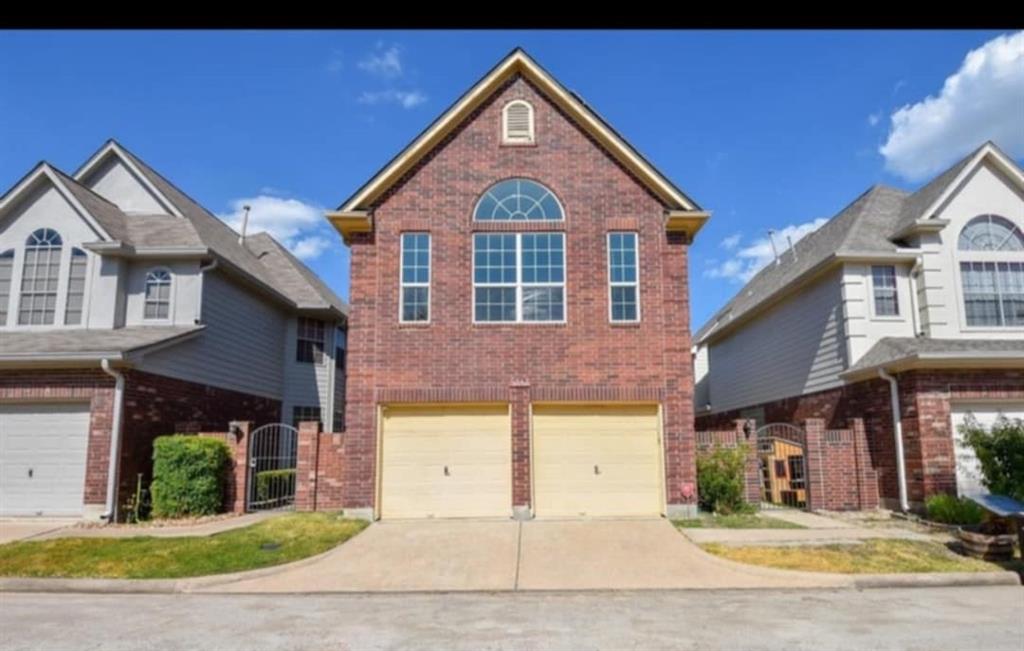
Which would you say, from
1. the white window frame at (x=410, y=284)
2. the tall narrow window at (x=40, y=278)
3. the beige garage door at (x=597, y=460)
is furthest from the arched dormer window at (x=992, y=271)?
the tall narrow window at (x=40, y=278)

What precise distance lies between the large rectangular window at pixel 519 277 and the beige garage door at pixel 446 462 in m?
2.09

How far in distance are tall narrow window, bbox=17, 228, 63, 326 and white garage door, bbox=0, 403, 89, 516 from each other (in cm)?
280

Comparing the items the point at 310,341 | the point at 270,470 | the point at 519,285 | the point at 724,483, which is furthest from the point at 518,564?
the point at 310,341

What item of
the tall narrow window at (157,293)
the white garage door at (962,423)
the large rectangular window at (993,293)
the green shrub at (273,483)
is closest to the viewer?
the white garage door at (962,423)

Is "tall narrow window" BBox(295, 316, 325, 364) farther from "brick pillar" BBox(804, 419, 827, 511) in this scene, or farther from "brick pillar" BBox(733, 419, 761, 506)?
"brick pillar" BBox(804, 419, 827, 511)

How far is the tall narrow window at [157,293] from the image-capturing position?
17438mm

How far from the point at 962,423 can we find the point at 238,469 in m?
15.7

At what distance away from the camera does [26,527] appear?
13.8m

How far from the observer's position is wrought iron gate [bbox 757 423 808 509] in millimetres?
16000

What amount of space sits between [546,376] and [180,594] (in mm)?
7699

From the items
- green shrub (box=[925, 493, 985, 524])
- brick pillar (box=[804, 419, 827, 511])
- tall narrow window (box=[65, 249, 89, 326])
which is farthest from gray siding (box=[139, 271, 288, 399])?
green shrub (box=[925, 493, 985, 524])

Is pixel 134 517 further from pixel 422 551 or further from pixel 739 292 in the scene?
pixel 739 292

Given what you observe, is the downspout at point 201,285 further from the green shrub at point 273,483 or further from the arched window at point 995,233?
the arched window at point 995,233

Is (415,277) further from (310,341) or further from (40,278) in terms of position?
(40,278)
